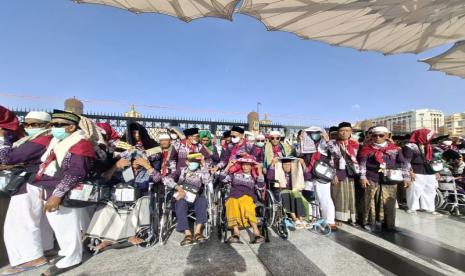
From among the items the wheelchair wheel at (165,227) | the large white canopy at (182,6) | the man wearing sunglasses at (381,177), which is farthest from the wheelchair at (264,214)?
the large white canopy at (182,6)

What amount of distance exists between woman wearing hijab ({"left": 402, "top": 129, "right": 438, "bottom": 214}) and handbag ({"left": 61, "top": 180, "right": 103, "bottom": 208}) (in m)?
6.32

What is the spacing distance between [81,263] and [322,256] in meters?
3.23

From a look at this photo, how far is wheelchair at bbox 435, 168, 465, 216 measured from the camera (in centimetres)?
545

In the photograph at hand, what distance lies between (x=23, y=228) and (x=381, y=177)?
561cm

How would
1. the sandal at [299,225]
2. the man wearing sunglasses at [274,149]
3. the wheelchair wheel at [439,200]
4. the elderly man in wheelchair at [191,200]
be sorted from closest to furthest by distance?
the elderly man in wheelchair at [191,200] → the sandal at [299,225] → the man wearing sunglasses at [274,149] → the wheelchair wheel at [439,200]

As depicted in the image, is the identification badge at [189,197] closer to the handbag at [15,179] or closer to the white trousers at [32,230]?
the white trousers at [32,230]

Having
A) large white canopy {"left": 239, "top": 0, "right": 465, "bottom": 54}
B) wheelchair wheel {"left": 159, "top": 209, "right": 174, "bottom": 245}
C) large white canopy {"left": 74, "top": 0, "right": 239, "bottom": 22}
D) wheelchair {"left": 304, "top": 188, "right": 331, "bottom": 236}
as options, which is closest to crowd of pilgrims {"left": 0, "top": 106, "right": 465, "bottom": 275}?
wheelchair {"left": 304, "top": 188, "right": 331, "bottom": 236}

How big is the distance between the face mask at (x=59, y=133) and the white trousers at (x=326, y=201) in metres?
4.19

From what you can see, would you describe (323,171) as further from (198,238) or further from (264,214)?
(198,238)

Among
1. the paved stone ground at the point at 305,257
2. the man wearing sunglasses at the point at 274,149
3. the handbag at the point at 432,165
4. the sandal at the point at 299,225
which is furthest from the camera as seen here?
the handbag at the point at 432,165

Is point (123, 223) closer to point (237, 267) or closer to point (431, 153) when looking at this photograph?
point (237, 267)

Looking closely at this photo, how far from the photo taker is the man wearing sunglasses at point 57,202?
9.15 ft

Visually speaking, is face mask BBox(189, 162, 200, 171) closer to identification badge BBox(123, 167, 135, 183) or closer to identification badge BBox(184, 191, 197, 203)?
identification badge BBox(184, 191, 197, 203)

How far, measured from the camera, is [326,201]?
4402 mm
